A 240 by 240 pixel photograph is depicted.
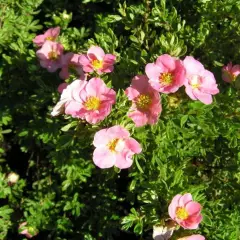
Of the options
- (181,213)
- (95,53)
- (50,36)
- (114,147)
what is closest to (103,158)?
(114,147)

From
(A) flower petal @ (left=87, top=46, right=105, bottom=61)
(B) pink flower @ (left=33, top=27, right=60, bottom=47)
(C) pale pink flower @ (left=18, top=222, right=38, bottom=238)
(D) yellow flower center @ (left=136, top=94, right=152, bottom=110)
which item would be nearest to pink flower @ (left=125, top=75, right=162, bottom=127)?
(D) yellow flower center @ (left=136, top=94, right=152, bottom=110)

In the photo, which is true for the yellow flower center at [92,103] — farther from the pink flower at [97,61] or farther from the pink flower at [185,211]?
the pink flower at [185,211]

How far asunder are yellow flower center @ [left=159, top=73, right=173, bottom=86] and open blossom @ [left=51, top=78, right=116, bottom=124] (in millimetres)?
194

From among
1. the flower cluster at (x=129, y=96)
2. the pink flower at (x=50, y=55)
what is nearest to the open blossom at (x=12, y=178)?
the pink flower at (x=50, y=55)

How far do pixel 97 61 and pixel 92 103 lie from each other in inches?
9.2

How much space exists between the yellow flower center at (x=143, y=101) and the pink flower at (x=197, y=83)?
0.52ft

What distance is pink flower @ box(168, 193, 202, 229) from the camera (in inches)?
71.3

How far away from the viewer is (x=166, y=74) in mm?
1822

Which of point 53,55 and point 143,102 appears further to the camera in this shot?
point 53,55

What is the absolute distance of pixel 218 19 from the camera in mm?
2475

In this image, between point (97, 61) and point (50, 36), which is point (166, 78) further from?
point (50, 36)

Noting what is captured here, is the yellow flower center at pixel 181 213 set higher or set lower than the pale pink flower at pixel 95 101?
lower

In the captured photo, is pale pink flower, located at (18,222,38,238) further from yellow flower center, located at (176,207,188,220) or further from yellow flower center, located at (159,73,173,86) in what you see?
yellow flower center, located at (159,73,173,86)

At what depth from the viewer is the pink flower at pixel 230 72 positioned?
228 cm
